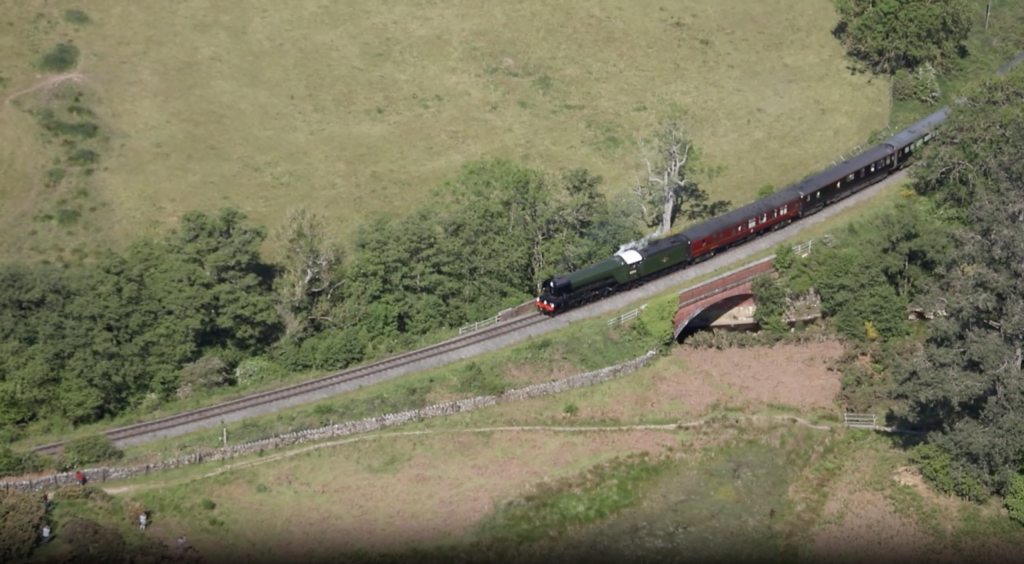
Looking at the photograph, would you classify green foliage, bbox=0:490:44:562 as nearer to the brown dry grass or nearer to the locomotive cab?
the brown dry grass

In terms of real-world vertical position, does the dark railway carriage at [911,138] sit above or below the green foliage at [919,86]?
below

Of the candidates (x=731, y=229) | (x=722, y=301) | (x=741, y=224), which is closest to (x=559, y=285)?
(x=722, y=301)

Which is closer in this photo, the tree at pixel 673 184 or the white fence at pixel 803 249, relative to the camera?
the white fence at pixel 803 249

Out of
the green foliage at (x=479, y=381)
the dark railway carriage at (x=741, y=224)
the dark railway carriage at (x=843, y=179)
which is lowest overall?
the green foliage at (x=479, y=381)

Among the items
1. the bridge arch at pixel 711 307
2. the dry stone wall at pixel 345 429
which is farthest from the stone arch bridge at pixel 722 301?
the dry stone wall at pixel 345 429

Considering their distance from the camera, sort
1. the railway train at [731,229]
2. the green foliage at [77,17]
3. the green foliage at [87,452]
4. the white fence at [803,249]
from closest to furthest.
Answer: the green foliage at [87,452] → the railway train at [731,229] → the white fence at [803,249] → the green foliage at [77,17]

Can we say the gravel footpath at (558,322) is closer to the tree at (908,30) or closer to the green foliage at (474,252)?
the green foliage at (474,252)

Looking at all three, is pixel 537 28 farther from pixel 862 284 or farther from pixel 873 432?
pixel 873 432
